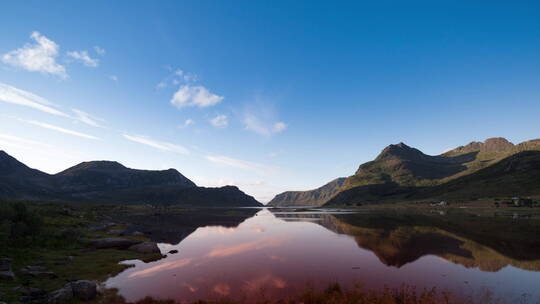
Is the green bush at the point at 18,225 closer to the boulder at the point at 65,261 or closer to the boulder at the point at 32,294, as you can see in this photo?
the boulder at the point at 65,261

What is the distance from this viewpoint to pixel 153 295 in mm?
25219

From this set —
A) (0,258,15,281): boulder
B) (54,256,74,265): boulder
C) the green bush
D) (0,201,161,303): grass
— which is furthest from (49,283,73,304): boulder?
the green bush

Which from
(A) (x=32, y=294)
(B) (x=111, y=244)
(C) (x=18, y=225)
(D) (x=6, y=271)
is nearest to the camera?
(A) (x=32, y=294)

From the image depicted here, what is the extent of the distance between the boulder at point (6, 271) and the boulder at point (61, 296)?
20.5ft

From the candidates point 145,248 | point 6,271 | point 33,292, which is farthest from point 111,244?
point 33,292

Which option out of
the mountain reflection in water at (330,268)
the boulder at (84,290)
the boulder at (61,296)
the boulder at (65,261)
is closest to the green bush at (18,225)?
the boulder at (65,261)

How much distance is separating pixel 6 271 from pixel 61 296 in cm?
875

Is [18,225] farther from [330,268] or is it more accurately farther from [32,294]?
[330,268]

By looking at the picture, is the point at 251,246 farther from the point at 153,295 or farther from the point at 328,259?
the point at 153,295

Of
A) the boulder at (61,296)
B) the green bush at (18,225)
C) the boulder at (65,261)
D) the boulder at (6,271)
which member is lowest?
the boulder at (65,261)

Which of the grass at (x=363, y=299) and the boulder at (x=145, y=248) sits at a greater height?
the grass at (x=363, y=299)

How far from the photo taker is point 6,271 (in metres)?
24.8

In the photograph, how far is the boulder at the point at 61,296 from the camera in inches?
820

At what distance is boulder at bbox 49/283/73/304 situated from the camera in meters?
20.8
